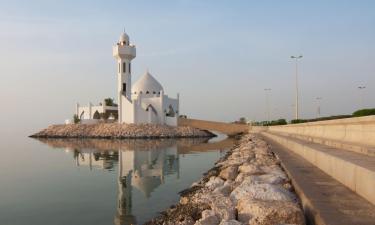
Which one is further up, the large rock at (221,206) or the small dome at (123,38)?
the small dome at (123,38)

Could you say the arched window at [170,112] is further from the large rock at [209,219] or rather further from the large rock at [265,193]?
the large rock at [209,219]

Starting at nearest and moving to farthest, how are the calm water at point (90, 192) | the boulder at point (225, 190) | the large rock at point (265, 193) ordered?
the large rock at point (265, 193) → the boulder at point (225, 190) → the calm water at point (90, 192)

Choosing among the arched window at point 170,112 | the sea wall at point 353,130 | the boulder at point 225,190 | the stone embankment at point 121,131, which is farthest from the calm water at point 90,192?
the arched window at point 170,112

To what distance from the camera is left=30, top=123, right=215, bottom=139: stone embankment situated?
57.8 m

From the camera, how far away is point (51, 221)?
9328 millimetres

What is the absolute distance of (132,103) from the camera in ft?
197

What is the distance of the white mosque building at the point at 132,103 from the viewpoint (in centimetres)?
6081

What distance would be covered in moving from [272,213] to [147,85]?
66.0 m

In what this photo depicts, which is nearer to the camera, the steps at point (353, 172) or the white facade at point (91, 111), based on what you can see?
the steps at point (353, 172)

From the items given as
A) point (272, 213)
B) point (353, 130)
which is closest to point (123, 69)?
point (353, 130)

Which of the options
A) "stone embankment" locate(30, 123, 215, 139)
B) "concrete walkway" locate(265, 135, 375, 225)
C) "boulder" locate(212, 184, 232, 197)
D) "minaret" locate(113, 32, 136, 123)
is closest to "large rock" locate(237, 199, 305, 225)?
"concrete walkway" locate(265, 135, 375, 225)

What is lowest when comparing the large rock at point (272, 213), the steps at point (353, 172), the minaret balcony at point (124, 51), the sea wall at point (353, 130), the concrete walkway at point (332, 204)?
the large rock at point (272, 213)

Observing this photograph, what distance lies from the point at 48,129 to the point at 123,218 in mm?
63051

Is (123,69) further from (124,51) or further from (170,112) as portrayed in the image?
(170,112)
